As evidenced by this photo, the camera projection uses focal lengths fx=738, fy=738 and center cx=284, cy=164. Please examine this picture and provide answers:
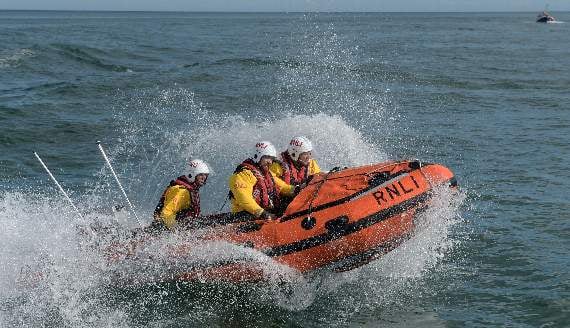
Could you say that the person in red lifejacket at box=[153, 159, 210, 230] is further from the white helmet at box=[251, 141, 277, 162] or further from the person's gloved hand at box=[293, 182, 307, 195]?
the person's gloved hand at box=[293, 182, 307, 195]

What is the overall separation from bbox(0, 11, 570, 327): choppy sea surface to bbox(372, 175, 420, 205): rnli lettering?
1.45 feet

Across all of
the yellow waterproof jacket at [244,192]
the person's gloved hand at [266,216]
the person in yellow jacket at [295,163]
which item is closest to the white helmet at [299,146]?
the person in yellow jacket at [295,163]

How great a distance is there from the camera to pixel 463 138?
17891 millimetres

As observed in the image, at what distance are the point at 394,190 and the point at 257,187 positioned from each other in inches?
64.5

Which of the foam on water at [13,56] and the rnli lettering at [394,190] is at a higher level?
the rnli lettering at [394,190]

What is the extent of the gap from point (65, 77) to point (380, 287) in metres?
22.1

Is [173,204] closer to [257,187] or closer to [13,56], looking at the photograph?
[257,187]

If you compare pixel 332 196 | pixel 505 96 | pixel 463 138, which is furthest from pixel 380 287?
pixel 505 96

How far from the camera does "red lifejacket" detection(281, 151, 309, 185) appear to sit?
9594 millimetres

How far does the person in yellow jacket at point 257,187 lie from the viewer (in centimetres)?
874

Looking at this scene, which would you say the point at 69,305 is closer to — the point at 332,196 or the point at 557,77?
the point at 332,196

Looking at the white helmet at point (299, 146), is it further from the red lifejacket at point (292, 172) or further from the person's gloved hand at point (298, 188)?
the person's gloved hand at point (298, 188)

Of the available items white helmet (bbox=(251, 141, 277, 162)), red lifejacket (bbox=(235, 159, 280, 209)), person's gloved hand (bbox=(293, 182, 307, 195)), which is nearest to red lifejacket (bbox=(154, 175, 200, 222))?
red lifejacket (bbox=(235, 159, 280, 209))

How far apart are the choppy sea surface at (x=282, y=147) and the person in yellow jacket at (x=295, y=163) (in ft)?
4.71
